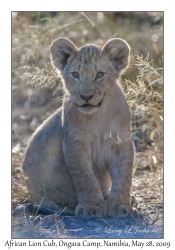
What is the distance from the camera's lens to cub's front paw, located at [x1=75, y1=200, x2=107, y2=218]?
600 cm

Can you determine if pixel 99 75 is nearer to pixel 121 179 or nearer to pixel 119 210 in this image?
pixel 121 179

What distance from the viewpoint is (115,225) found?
578 centimetres

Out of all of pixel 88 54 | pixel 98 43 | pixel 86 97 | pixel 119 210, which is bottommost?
pixel 119 210

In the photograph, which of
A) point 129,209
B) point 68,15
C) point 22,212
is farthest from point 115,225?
point 68,15

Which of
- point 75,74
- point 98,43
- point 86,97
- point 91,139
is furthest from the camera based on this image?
point 98,43

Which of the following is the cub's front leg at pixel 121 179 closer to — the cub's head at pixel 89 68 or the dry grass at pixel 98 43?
the cub's head at pixel 89 68

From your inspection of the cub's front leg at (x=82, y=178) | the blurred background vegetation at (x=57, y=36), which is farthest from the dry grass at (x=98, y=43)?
the cub's front leg at (x=82, y=178)

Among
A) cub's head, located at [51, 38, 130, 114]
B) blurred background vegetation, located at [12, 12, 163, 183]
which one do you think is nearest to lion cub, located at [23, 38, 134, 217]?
cub's head, located at [51, 38, 130, 114]

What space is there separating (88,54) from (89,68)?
6.7 inches

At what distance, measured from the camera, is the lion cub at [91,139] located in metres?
6.02

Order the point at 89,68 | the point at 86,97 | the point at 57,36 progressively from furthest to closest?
the point at 57,36
the point at 89,68
the point at 86,97

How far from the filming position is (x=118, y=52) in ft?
20.9

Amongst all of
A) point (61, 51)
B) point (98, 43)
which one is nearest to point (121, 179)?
point (61, 51)

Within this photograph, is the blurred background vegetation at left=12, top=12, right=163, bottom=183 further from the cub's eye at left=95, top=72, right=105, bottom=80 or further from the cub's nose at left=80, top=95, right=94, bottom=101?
the cub's nose at left=80, top=95, right=94, bottom=101
